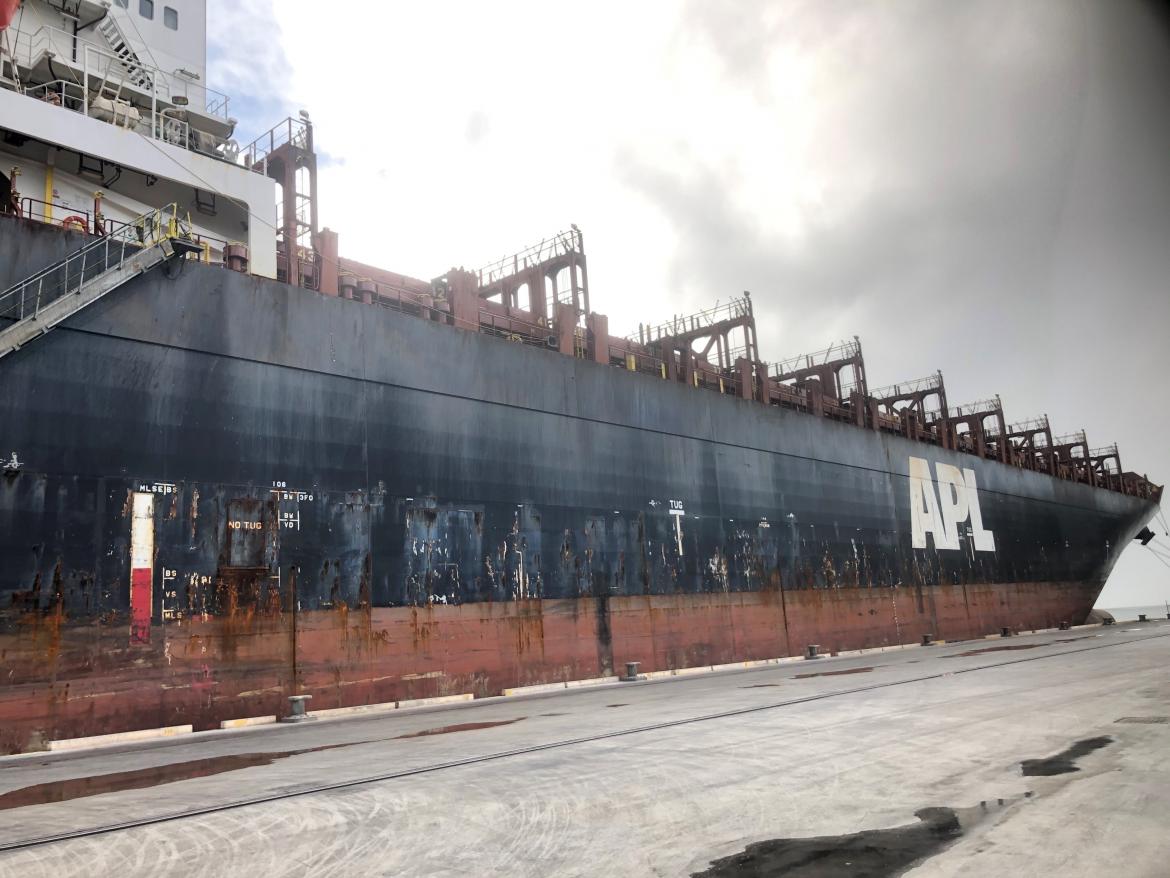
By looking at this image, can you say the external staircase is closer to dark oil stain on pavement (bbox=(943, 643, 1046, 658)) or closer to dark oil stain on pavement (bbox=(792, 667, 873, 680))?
dark oil stain on pavement (bbox=(792, 667, 873, 680))

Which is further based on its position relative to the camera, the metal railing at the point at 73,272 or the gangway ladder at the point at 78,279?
the metal railing at the point at 73,272

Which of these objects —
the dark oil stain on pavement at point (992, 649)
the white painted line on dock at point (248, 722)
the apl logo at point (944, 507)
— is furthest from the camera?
the apl logo at point (944, 507)

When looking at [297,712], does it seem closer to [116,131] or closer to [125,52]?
[116,131]

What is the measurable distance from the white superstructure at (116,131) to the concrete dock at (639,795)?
8931 millimetres

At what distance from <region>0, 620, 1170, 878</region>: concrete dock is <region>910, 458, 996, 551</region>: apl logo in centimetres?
1851

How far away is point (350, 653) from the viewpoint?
12.8 metres

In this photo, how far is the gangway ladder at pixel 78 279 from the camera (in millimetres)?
10516

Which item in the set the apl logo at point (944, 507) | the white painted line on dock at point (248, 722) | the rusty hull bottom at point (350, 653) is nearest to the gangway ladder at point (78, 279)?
the rusty hull bottom at point (350, 653)

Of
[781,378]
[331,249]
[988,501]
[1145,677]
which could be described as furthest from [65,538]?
[988,501]

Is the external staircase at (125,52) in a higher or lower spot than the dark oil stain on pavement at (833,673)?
higher

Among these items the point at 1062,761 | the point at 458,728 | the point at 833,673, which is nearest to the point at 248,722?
the point at 458,728

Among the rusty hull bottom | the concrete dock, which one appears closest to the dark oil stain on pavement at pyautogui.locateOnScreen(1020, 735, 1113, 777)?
the concrete dock

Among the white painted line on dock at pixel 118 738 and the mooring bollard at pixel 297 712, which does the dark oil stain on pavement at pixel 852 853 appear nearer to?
the mooring bollard at pixel 297 712

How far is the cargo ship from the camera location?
10.7 meters
